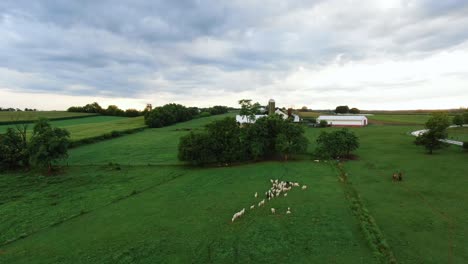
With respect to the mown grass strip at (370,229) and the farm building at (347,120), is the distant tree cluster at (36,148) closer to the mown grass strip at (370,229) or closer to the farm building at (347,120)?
the mown grass strip at (370,229)

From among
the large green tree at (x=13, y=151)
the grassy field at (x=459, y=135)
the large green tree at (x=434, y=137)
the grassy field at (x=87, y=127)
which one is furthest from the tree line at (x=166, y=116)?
the grassy field at (x=459, y=135)

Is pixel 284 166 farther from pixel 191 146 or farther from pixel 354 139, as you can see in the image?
pixel 191 146

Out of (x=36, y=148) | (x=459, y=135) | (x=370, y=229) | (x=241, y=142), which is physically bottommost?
(x=370, y=229)

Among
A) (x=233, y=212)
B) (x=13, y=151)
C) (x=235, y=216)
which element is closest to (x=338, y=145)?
(x=233, y=212)

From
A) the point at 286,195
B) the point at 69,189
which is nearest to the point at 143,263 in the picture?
the point at 286,195

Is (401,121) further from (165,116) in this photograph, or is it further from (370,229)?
(165,116)

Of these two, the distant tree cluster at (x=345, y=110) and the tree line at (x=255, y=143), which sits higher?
the distant tree cluster at (x=345, y=110)
